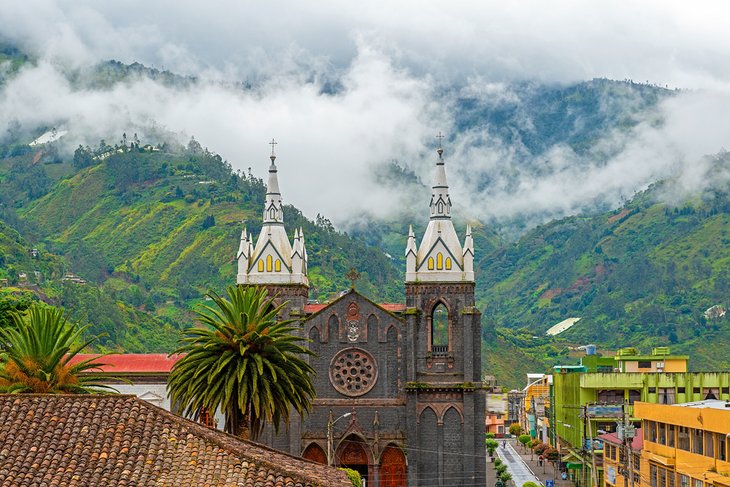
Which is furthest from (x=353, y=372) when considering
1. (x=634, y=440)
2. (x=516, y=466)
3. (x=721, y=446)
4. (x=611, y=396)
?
(x=516, y=466)

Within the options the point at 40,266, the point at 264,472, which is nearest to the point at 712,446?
the point at 264,472

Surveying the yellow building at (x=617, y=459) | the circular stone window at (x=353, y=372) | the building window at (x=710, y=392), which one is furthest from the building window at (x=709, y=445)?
the building window at (x=710, y=392)

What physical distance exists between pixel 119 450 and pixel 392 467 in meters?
53.3

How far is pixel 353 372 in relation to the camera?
91.5 m

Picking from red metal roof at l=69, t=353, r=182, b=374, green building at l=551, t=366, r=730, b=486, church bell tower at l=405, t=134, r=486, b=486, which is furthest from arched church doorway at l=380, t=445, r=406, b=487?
red metal roof at l=69, t=353, r=182, b=374

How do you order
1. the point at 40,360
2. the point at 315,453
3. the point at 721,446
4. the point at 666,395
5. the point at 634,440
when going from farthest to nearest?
the point at 666,395 < the point at 315,453 < the point at 634,440 < the point at 721,446 < the point at 40,360

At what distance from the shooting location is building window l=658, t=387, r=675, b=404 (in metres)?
104

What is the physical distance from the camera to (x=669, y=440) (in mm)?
69750

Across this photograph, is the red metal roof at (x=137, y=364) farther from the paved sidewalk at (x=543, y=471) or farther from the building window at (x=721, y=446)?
the building window at (x=721, y=446)

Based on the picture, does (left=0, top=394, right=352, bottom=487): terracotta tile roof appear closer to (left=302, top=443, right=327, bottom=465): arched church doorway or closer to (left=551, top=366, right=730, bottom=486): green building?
(left=302, top=443, right=327, bottom=465): arched church doorway

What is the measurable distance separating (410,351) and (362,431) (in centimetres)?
630

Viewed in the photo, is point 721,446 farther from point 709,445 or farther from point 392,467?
point 392,467

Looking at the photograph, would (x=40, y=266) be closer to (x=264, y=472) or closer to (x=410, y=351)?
(x=410, y=351)

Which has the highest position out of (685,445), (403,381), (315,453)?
(403,381)
